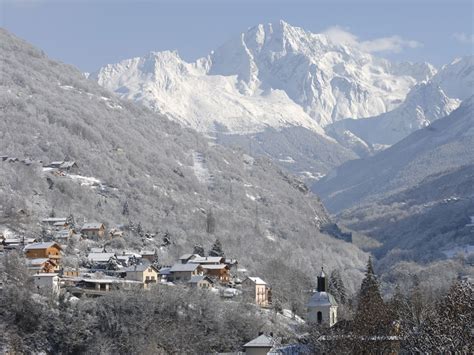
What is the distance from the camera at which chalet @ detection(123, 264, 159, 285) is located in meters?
116

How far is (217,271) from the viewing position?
423ft

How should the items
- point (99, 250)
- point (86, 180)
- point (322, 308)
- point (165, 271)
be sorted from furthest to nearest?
point (86, 180)
point (99, 250)
point (165, 271)
point (322, 308)

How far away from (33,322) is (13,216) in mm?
39904

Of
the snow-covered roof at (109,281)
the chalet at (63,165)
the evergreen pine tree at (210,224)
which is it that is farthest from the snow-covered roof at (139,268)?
the chalet at (63,165)

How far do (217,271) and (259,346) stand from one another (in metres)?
36.5

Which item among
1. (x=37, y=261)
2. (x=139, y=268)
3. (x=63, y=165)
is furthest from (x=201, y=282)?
(x=63, y=165)

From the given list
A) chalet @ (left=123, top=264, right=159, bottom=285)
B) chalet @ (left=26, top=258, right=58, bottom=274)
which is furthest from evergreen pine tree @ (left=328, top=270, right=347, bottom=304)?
chalet @ (left=26, top=258, right=58, bottom=274)

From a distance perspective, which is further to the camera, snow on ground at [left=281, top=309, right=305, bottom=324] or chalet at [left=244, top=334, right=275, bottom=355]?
snow on ground at [left=281, top=309, right=305, bottom=324]

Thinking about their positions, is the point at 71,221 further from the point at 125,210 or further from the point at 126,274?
the point at 125,210

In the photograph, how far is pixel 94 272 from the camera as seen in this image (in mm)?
116750

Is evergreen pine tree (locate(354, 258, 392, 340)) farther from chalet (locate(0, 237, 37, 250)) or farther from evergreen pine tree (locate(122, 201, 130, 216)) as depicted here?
evergreen pine tree (locate(122, 201, 130, 216))

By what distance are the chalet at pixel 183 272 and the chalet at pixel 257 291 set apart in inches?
253

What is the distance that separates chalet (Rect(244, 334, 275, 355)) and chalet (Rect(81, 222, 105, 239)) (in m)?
49.7

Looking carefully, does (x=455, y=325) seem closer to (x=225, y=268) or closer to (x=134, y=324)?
(x=134, y=324)
